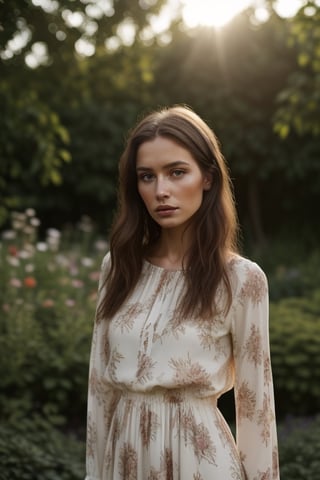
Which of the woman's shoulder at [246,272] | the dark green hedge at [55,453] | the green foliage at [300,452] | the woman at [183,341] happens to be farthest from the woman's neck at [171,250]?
the green foliage at [300,452]

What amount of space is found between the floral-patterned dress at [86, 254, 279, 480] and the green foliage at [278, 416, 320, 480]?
76.3 inches

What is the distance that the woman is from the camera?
216 centimetres

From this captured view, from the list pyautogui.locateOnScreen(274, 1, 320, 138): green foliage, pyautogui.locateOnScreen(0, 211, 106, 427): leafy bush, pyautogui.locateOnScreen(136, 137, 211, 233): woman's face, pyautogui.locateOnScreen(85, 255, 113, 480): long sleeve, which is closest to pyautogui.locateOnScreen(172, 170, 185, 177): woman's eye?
pyautogui.locateOnScreen(136, 137, 211, 233): woman's face

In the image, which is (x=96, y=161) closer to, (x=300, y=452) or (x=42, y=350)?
(x=42, y=350)

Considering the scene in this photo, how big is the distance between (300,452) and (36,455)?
1571 millimetres

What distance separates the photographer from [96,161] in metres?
13.7

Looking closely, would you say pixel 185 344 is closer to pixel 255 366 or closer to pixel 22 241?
pixel 255 366

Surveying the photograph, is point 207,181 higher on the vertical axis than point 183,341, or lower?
higher

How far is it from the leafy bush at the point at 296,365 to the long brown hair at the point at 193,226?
12.2 feet

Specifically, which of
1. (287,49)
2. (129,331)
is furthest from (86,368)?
(287,49)

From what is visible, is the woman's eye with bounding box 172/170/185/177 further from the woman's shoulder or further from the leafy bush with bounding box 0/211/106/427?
the leafy bush with bounding box 0/211/106/427

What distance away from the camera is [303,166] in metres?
13.0

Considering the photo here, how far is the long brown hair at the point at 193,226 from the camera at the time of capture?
2.24 metres

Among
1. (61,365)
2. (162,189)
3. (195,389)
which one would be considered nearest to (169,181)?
(162,189)
